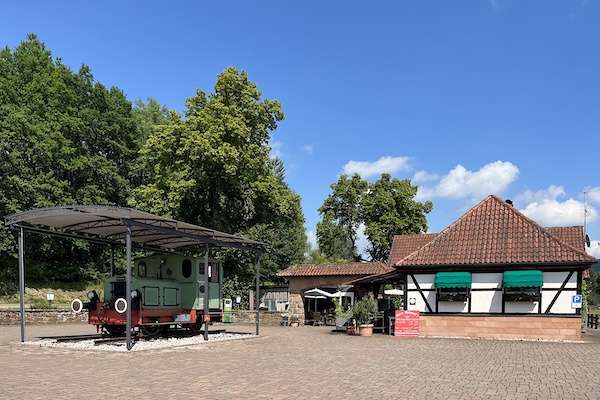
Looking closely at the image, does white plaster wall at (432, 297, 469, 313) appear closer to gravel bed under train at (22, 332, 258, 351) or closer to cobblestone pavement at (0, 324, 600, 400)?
cobblestone pavement at (0, 324, 600, 400)

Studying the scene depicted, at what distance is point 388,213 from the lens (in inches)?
1724

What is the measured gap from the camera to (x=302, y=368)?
10617 mm

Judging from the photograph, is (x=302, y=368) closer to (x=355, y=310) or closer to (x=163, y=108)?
(x=355, y=310)

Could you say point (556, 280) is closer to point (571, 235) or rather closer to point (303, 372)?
point (571, 235)

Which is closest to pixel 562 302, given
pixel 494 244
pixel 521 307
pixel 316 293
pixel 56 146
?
pixel 521 307

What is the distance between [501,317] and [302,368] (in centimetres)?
1053

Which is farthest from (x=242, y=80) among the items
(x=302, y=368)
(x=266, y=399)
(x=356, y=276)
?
(x=266, y=399)

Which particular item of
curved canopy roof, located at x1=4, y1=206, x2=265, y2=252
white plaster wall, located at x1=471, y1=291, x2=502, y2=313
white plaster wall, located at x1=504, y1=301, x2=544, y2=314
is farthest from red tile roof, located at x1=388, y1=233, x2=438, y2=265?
curved canopy roof, located at x1=4, y1=206, x2=265, y2=252

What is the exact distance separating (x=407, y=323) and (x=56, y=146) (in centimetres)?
2582

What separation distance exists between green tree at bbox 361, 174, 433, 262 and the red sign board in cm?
2382

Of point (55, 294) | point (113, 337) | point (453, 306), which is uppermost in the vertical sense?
point (453, 306)

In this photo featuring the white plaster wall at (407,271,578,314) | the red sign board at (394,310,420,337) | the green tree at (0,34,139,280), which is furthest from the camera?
the green tree at (0,34,139,280)

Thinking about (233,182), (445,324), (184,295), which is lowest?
(445,324)

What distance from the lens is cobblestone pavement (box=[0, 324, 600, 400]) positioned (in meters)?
7.97
